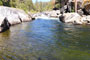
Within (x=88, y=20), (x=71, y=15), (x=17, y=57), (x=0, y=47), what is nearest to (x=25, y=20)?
(x=71, y=15)

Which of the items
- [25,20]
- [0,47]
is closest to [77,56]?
[0,47]

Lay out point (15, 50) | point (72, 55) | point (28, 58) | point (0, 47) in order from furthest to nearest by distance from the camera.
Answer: point (0, 47)
point (15, 50)
point (72, 55)
point (28, 58)

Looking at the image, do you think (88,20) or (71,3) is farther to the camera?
(71,3)

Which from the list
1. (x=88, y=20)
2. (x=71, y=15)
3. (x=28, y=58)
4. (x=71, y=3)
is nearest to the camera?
(x=28, y=58)

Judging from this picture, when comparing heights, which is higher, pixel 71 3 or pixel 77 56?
pixel 71 3

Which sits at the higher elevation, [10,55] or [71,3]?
[71,3]

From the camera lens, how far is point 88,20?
28484 millimetres

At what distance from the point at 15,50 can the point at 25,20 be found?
23.6 meters

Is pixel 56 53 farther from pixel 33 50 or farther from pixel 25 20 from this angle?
pixel 25 20

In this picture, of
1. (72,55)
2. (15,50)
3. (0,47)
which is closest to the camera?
(72,55)

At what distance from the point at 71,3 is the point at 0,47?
34.1 meters

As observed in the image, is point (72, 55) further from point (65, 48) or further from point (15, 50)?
point (15, 50)

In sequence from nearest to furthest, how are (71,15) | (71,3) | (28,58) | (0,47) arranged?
(28,58)
(0,47)
(71,15)
(71,3)

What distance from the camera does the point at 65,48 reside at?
1116 centimetres
